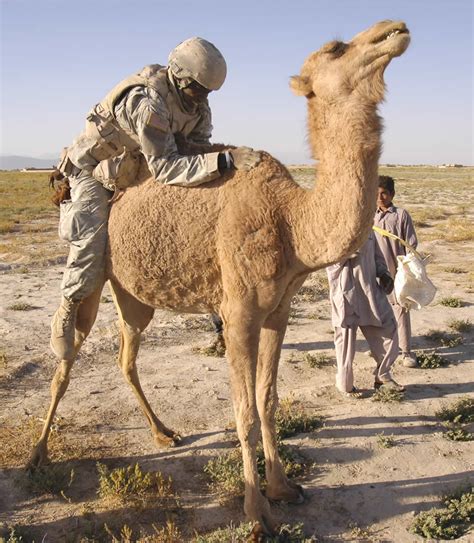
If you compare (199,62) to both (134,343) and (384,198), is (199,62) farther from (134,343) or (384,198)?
(384,198)

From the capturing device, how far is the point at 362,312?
5.71 metres

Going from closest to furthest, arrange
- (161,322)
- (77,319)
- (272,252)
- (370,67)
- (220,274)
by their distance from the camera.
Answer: (370,67), (272,252), (220,274), (77,319), (161,322)

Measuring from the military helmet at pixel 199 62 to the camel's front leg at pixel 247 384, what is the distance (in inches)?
58.2

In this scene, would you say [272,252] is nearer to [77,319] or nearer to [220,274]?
[220,274]

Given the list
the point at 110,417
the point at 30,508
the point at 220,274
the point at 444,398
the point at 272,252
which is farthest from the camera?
the point at 444,398

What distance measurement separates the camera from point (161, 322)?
8.27 meters

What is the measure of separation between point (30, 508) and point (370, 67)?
149 inches

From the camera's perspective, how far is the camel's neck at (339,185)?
10.2ft

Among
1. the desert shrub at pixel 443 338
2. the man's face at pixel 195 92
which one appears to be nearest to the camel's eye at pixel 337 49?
the man's face at pixel 195 92

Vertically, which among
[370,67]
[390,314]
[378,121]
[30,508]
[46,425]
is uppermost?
[370,67]

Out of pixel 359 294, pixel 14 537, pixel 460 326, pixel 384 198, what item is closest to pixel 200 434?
pixel 14 537

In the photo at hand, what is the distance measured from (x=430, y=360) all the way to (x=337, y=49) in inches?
181

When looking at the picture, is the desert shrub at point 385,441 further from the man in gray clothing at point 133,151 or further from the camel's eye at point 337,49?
the camel's eye at point 337,49

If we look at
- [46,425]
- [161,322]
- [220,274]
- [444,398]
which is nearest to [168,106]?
[220,274]
